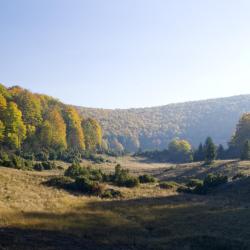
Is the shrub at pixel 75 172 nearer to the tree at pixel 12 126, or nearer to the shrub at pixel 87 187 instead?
the shrub at pixel 87 187

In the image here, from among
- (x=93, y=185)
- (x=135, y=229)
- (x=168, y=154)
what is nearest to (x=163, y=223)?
(x=135, y=229)

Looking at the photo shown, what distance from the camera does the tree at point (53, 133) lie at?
85.2 m

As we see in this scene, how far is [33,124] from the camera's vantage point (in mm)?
85250

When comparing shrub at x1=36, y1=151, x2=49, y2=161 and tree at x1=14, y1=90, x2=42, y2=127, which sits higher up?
tree at x1=14, y1=90, x2=42, y2=127

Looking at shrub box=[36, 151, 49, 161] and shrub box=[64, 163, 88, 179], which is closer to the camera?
shrub box=[64, 163, 88, 179]

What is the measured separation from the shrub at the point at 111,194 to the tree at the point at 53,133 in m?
46.8

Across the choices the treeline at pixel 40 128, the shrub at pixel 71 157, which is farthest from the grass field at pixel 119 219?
the shrub at pixel 71 157

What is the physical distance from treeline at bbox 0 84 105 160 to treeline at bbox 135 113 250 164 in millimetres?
27160

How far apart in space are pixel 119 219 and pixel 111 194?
11.4 metres

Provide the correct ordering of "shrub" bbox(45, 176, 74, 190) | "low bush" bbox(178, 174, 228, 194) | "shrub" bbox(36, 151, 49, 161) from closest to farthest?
"shrub" bbox(45, 176, 74, 190) < "low bush" bbox(178, 174, 228, 194) < "shrub" bbox(36, 151, 49, 161)

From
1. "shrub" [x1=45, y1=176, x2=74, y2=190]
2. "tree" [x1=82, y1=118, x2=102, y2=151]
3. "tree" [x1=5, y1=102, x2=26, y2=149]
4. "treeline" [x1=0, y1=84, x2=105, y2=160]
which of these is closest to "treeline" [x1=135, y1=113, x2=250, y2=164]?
"tree" [x1=82, y1=118, x2=102, y2=151]

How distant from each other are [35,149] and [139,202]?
52844mm

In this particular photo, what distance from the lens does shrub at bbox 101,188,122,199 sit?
39250 millimetres

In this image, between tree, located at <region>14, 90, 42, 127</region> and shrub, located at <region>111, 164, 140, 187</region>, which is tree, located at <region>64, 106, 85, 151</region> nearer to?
tree, located at <region>14, 90, 42, 127</region>
